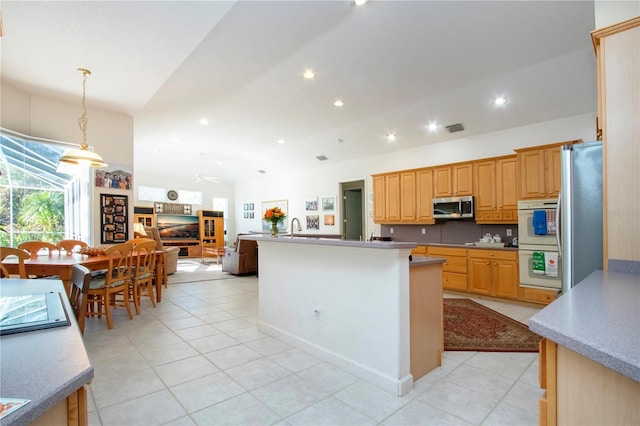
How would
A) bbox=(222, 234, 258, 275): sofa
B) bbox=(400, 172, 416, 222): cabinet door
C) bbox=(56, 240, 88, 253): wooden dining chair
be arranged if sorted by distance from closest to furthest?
bbox=(56, 240, 88, 253): wooden dining chair < bbox=(400, 172, 416, 222): cabinet door < bbox=(222, 234, 258, 275): sofa

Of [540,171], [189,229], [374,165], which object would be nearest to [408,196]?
[374,165]

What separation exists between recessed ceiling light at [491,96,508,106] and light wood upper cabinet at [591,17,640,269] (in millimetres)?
2934

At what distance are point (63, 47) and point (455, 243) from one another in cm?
631

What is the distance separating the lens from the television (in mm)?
11422

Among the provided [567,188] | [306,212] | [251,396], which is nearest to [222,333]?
[251,396]

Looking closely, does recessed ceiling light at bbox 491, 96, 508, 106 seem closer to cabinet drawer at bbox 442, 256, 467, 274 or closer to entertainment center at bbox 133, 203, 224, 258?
cabinet drawer at bbox 442, 256, 467, 274

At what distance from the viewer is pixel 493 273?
4953 mm

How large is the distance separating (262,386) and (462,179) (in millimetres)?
4834

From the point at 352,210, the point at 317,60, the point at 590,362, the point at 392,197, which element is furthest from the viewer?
the point at 352,210

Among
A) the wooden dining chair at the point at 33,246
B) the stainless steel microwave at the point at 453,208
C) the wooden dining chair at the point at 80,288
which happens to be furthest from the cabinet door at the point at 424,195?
the wooden dining chair at the point at 33,246

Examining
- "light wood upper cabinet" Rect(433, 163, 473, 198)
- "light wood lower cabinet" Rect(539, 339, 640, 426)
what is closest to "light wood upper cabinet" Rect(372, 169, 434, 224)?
"light wood upper cabinet" Rect(433, 163, 473, 198)

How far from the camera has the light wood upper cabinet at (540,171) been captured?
4.45m

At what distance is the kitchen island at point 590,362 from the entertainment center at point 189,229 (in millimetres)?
10912

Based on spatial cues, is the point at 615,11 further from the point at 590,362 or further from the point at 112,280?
the point at 112,280
